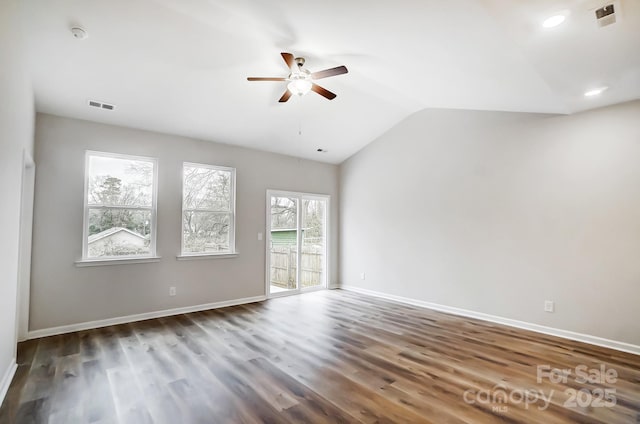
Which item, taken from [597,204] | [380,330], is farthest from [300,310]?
[597,204]

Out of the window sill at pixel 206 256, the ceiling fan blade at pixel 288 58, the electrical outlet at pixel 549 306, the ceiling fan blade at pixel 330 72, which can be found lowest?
the electrical outlet at pixel 549 306

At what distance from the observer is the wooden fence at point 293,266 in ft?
19.9

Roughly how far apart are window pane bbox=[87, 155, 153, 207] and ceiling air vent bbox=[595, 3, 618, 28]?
521 cm

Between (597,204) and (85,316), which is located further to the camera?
(85,316)

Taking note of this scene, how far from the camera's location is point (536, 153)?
413 centimetres

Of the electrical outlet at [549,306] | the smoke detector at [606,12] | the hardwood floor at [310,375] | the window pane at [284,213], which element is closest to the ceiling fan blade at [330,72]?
the smoke detector at [606,12]

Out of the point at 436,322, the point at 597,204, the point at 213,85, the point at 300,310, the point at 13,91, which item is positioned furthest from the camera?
the point at 300,310

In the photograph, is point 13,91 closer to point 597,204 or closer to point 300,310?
point 300,310

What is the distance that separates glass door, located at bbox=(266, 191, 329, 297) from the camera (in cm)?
602

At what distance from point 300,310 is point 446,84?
12.5 ft

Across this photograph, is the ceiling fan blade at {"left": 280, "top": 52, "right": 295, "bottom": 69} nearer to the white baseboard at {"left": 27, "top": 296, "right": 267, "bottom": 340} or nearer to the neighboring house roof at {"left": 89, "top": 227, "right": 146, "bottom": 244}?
the neighboring house roof at {"left": 89, "top": 227, "right": 146, "bottom": 244}

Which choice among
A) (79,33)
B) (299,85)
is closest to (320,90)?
(299,85)

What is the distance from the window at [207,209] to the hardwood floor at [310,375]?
1.31m

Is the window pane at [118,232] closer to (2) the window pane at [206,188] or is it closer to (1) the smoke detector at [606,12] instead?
(2) the window pane at [206,188]
